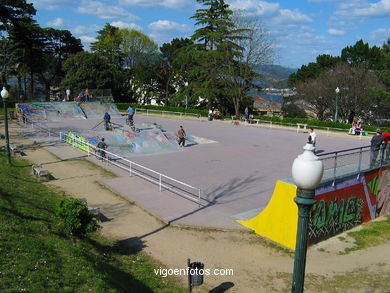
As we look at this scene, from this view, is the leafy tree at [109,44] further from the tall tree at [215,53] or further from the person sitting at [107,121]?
the person sitting at [107,121]

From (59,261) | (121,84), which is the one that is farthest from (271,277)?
(121,84)

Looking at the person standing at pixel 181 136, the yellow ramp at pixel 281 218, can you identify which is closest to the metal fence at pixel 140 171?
the yellow ramp at pixel 281 218

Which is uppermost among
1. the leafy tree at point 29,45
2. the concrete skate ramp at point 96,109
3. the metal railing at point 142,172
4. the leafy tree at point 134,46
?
the leafy tree at point 134,46

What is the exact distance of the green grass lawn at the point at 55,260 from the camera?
600 cm

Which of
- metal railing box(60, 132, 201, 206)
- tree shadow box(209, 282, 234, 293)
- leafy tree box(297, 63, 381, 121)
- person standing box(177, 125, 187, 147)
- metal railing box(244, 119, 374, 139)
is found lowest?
tree shadow box(209, 282, 234, 293)

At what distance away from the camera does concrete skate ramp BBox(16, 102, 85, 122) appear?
1400 inches

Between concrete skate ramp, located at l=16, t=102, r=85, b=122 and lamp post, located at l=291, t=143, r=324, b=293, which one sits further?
concrete skate ramp, located at l=16, t=102, r=85, b=122

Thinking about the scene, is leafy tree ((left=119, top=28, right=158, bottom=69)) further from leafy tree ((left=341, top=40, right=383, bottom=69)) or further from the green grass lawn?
the green grass lawn

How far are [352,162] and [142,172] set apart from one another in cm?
980

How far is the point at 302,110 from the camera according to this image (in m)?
56.0

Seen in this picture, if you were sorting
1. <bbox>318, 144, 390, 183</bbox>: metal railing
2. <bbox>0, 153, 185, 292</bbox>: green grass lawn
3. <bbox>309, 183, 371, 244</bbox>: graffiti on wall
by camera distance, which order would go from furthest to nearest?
<bbox>318, 144, 390, 183</bbox>: metal railing < <bbox>309, 183, 371, 244</bbox>: graffiti on wall < <bbox>0, 153, 185, 292</bbox>: green grass lawn

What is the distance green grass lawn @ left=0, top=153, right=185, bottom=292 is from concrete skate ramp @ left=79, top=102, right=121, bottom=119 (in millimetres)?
30066

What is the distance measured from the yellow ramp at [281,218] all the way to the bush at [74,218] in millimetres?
5108

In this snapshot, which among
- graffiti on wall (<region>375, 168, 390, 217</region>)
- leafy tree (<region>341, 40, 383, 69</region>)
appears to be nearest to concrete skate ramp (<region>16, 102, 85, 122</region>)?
graffiti on wall (<region>375, 168, 390, 217</region>)
